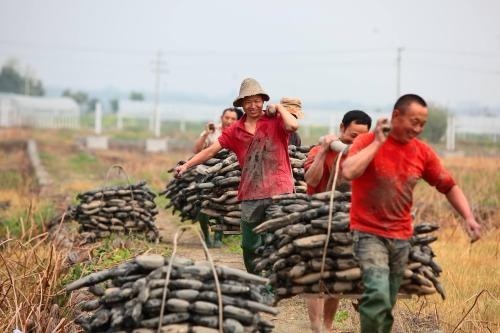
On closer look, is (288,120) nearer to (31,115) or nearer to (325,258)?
(325,258)

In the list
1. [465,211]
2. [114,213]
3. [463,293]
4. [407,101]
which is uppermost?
[407,101]

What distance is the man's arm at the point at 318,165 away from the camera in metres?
6.38

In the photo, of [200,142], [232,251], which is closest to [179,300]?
[232,251]

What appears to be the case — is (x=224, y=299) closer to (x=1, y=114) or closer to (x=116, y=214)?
(x=116, y=214)

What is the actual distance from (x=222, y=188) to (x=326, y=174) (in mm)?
3870

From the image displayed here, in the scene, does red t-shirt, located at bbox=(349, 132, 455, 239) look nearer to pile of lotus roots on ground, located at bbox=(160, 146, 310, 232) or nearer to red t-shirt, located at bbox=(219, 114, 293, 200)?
red t-shirt, located at bbox=(219, 114, 293, 200)

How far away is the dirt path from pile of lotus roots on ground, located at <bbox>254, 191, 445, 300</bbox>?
1290 mm

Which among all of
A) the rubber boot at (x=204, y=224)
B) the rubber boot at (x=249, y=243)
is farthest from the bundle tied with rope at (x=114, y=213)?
the rubber boot at (x=249, y=243)

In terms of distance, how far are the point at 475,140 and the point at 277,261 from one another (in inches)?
1990

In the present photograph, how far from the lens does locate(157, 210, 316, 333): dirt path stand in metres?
7.64

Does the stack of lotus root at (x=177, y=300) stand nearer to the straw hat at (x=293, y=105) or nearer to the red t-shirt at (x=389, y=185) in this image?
the red t-shirt at (x=389, y=185)

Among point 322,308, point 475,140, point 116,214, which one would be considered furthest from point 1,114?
point 322,308

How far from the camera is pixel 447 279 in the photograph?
9.89 m

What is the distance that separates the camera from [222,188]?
10672 mm
